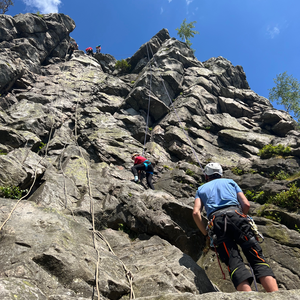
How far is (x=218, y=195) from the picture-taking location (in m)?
4.77

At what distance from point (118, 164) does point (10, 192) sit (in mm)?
7452

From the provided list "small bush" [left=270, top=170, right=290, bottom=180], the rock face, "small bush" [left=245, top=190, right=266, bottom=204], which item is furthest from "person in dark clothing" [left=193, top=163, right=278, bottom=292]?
"small bush" [left=270, top=170, right=290, bottom=180]

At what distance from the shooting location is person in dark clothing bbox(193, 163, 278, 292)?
143 inches

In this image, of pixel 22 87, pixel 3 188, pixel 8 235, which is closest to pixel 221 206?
pixel 8 235

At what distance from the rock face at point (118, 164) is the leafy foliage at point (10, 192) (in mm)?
83

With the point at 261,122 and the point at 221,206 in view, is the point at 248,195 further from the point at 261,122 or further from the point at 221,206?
the point at 261,122

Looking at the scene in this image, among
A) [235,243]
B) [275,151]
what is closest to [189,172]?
[275,151]

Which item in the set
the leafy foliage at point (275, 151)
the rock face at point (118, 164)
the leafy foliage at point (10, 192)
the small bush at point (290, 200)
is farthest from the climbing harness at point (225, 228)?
the leafy foliage at point (275, 151)

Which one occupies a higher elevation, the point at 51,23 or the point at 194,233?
the point at 51,23

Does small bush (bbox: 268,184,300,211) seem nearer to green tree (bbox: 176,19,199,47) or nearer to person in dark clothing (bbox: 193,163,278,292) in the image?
person in dark clothing (bbox: 193,163,278,292)

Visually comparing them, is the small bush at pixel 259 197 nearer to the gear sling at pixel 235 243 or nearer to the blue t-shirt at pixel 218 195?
the blue t-shirt at pixel 218 195

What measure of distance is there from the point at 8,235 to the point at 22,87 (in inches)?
841

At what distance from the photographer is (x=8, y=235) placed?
4.43m

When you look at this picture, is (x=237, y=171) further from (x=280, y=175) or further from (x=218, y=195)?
(x=218, y=195)
